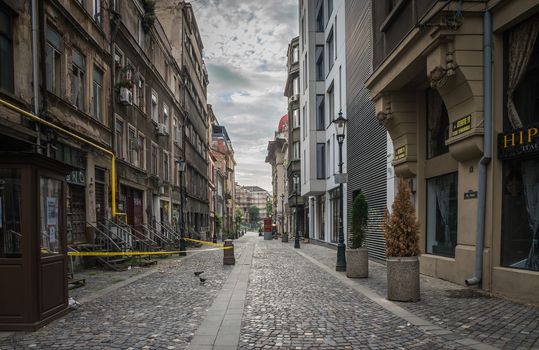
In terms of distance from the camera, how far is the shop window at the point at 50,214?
254 inches

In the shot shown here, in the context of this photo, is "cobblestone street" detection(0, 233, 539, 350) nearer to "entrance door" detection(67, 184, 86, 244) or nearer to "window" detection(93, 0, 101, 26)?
"entrance door" detection(67, 184, 86, 244)

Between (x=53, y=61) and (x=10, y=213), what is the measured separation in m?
8.30

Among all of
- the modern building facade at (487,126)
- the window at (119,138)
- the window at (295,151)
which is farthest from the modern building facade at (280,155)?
the modern building facade at (487,126)

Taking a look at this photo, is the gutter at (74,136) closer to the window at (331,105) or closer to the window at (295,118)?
the window at (331,105)

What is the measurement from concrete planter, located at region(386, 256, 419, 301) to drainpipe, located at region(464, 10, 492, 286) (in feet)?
5.46

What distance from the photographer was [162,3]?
3281 cm

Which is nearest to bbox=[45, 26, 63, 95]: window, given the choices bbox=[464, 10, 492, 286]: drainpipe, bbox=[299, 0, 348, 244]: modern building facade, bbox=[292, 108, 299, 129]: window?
bbox=[464, 10, 492, 286]: drainpipe

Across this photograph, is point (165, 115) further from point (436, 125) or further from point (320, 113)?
point (436, 125)

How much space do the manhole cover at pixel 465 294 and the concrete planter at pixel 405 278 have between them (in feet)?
3.34

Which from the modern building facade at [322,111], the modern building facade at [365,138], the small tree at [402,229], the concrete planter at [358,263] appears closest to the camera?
the small tree at [402,229]

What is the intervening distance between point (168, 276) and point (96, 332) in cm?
651

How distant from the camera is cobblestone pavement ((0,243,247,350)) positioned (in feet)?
17.4

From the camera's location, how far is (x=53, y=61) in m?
12.8

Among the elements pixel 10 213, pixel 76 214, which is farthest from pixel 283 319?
pixel 76 214
